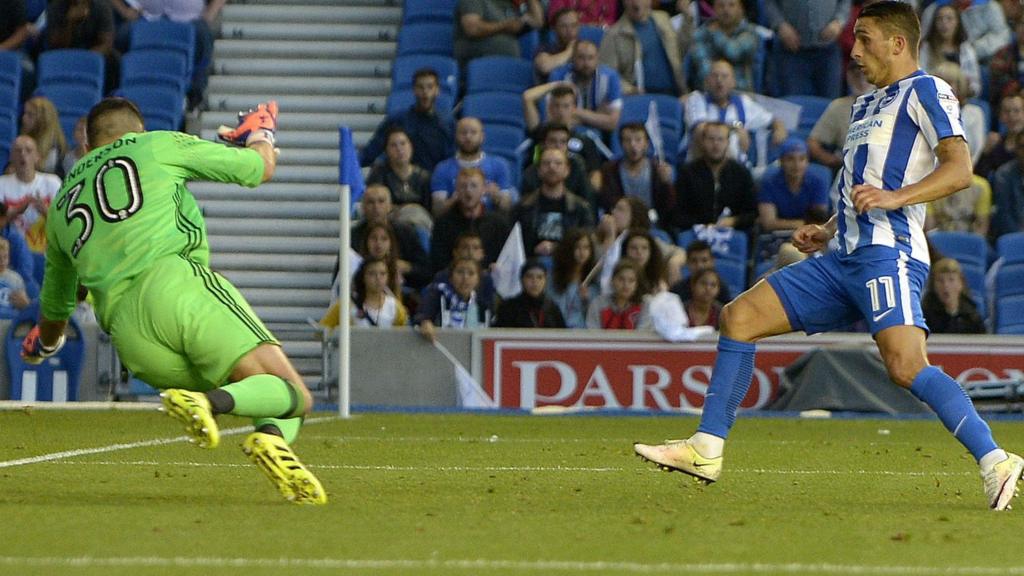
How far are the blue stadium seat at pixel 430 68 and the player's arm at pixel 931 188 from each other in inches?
422

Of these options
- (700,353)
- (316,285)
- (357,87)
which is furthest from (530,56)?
(700,353)

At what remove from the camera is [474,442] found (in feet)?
36.0

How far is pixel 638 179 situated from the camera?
15.9 metres

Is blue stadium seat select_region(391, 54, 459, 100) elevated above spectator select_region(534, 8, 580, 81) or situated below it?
below

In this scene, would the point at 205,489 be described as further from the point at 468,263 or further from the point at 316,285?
the point at 316,285

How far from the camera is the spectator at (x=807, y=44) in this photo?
56.3ft

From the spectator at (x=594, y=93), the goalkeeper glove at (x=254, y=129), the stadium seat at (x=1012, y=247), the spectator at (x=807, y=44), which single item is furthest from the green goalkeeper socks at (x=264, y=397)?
the spectator at (x=807, y=44)

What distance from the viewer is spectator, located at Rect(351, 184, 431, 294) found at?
15.3m

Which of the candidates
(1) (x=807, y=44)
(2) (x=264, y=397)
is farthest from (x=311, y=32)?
(2) (x=264, y=397)

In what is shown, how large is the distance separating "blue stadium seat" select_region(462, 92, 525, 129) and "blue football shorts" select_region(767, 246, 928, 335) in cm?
979

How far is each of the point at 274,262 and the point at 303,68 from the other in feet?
8.19

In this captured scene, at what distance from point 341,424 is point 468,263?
261 centimetres

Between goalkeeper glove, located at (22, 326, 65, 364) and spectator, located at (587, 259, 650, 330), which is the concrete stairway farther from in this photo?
goalkeeper glove, located at (22, 326, 65, 364)

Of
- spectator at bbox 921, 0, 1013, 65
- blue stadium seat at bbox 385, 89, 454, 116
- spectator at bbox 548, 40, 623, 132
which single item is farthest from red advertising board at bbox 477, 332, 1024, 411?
spectator at bbox 921, 0, 1013, 65
